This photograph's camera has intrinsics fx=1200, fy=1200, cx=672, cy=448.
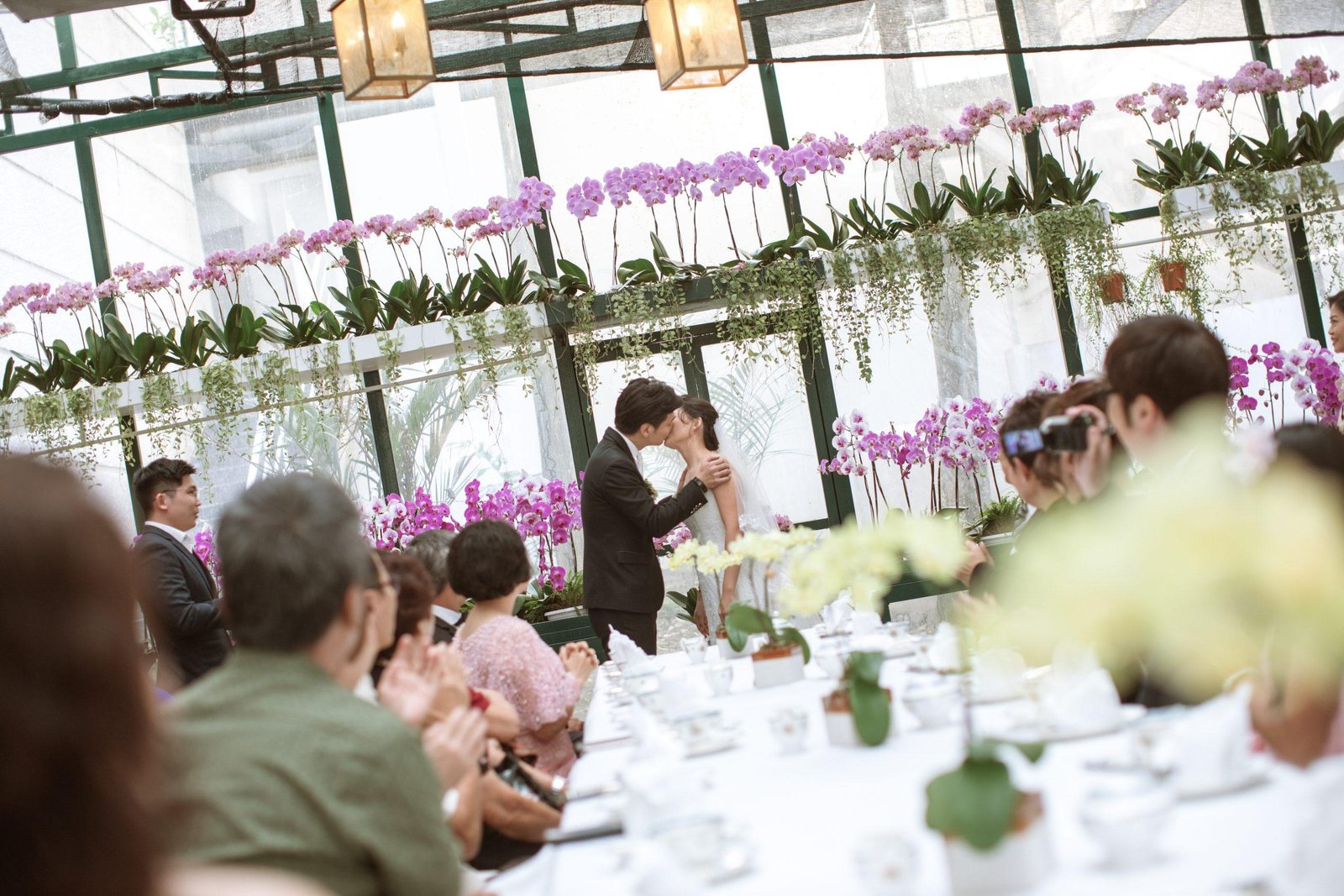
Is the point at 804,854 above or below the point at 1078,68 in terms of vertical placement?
below

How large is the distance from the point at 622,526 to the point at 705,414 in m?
0.57

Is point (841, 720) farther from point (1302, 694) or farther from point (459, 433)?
point (459, 433)

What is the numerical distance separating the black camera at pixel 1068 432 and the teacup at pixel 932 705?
0.66 m

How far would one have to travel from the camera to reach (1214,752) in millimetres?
1450

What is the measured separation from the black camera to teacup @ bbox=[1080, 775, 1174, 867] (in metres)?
1.29

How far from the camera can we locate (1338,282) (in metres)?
6.49

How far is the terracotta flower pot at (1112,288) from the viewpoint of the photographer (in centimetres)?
607

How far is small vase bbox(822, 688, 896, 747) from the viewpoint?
2078mm

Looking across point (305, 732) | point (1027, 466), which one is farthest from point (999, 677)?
point (305, 732)

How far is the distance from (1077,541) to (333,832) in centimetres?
89

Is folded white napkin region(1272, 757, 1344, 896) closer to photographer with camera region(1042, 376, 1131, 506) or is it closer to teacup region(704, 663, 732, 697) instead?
photographer with camera region(1042, 376, 1131, 506)

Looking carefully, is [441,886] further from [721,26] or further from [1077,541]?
[721,26]

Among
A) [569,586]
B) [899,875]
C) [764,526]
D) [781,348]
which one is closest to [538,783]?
[899,875]

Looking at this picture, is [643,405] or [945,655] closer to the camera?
[945,655]
